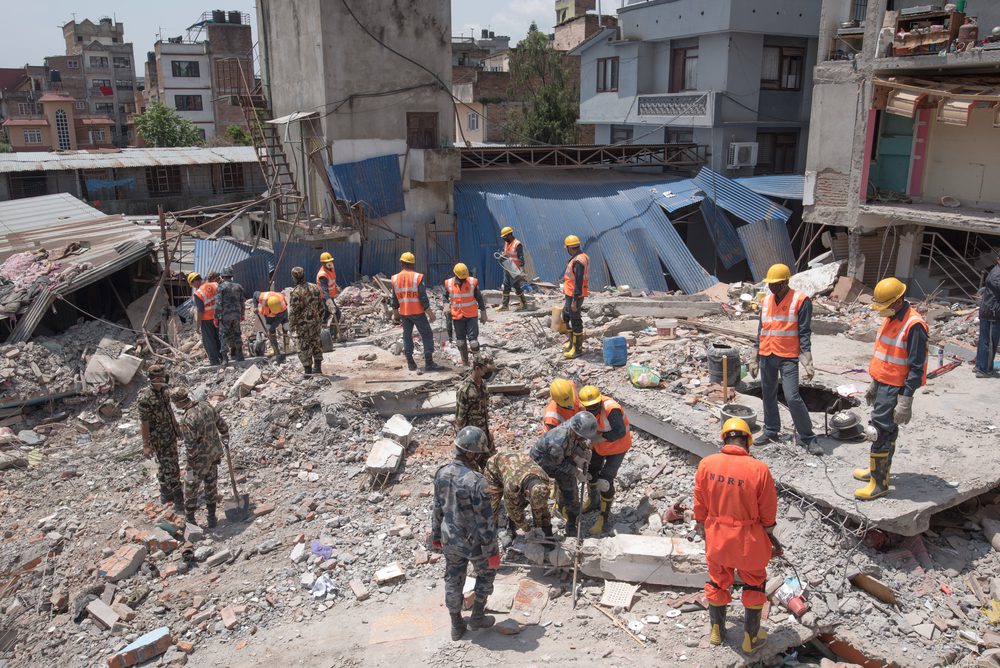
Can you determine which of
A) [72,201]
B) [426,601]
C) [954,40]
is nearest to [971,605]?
[426,601]

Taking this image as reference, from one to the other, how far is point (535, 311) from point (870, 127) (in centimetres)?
736

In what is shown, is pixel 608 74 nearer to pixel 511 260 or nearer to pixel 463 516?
pixel 511 260

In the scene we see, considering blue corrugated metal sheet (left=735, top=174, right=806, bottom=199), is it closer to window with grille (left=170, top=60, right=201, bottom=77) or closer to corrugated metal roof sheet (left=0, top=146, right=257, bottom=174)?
corrugated metal roof sheet (left=0, top=146, right=257, bottom=174)

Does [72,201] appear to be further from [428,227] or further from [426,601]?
[426,601]

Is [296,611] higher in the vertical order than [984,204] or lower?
lower

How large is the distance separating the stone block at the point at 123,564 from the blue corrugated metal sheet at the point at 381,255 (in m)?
9.81

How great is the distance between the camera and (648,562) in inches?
237

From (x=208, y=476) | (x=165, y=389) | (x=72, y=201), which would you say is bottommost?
(x=208, y=476)

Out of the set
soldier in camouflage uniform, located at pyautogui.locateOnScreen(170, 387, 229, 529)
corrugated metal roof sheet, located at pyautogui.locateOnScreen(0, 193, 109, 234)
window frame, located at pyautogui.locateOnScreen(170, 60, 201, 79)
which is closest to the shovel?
soldier in camouflage uniform, located at pyautogui.locateOnScreen(170, 387, 229, 529)

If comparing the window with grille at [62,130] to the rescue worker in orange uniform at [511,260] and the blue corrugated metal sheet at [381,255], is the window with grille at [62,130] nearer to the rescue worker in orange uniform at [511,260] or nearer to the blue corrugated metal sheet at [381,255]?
the blue corrugated metal sheet at [381,255]

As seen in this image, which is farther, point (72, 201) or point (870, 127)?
point (72, 201)

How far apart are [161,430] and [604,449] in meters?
4.60

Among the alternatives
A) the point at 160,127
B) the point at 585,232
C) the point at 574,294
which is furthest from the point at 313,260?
the point at 160,127

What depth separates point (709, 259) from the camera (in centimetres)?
1895
